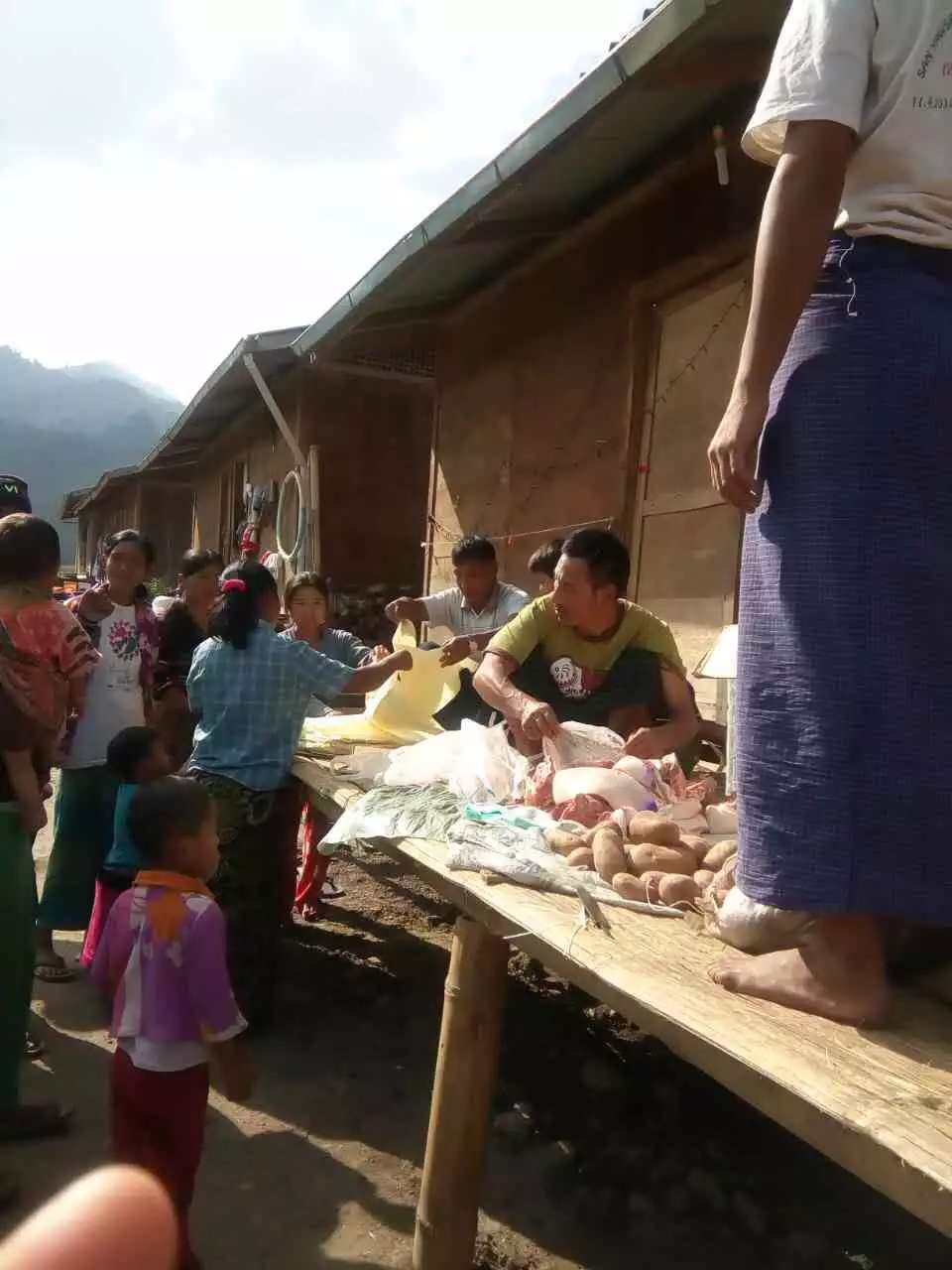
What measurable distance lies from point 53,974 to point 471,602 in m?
2.39

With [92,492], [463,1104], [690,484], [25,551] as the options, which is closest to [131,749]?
[25,551]

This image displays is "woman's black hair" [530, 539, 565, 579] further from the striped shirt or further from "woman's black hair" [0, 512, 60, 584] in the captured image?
"woman's black hair" [0, 512, 60, 584]

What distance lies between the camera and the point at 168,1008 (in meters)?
2.20

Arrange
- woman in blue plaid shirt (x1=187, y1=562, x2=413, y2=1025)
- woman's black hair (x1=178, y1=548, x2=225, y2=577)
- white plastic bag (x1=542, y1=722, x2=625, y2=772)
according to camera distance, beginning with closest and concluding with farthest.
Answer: white plastic bag (x1=542, y1=722, x2=625, y2=772)
woman in blue plaid shirt (x1=187, y1=562, x2=413, y2=1025)
woman's black hair (x1=178, y1=548, x2=225, y2=577)

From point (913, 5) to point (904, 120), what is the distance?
150 millimetres

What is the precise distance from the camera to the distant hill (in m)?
67.9

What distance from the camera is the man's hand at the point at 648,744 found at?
292 centimetres

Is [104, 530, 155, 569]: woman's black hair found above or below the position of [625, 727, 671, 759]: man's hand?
above

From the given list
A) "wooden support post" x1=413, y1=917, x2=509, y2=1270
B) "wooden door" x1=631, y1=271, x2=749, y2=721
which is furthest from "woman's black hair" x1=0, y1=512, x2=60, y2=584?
"wooden door" x1=631, y1=271, x2=749, y2=721

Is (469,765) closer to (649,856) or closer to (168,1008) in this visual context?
(649,856)

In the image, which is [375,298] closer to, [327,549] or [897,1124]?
[327,549]

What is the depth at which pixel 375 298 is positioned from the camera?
6.27 m

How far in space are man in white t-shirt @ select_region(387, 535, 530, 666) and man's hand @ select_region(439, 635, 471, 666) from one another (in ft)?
1.04

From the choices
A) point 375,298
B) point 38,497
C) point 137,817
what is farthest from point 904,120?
point 38,497
